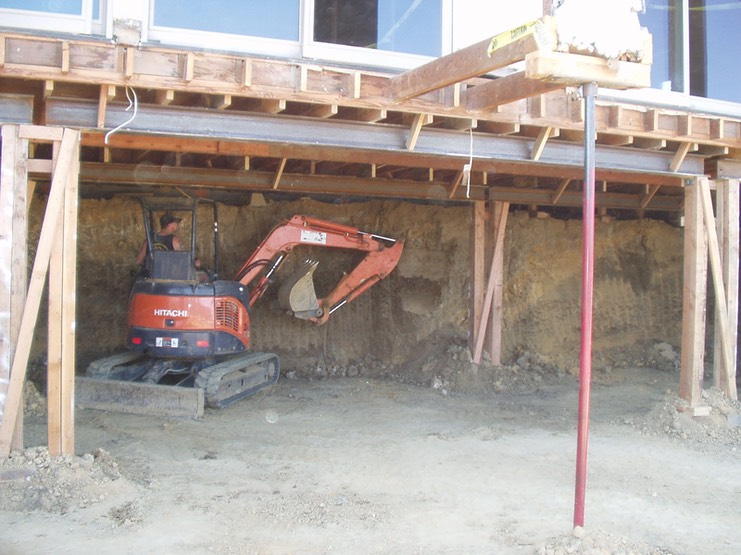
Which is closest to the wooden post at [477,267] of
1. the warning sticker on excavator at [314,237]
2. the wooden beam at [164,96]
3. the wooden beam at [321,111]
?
the warning sticker on excavator at [314,237]

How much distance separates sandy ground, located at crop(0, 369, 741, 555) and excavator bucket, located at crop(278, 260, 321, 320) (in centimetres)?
138

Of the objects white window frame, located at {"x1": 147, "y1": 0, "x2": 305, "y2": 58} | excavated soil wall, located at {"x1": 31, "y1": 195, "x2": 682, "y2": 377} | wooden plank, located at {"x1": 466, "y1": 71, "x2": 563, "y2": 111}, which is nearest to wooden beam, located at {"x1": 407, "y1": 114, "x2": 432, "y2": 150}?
wooden plank, located at {"x1": 466, "y1": 71, "x2": 563, "y2": 111}

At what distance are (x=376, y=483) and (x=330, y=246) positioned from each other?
15.6 ft

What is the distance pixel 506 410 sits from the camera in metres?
9.16

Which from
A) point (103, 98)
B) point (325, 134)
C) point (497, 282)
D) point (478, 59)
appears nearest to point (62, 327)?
point (103, 98)

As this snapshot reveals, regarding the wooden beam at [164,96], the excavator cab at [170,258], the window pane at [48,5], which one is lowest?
the excavator cab at [170,258]

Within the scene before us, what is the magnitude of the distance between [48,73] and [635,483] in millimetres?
5789

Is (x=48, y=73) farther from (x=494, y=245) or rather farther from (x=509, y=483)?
(x=494, y=245)

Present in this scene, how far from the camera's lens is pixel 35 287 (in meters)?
5.29

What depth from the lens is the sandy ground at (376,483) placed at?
Result: 4906 mm

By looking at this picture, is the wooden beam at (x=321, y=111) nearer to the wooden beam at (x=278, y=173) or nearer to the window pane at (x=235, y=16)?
the window pane at (x=235, y=16)

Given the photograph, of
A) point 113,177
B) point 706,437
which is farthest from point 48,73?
point 706,437

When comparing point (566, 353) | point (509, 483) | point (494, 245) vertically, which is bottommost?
point (509, 483)

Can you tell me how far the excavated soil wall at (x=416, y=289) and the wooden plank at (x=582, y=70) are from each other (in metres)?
6.77
